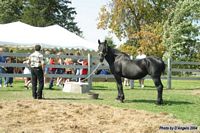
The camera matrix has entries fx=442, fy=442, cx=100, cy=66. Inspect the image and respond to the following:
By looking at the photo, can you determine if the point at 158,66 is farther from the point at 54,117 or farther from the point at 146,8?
the point at 146,8

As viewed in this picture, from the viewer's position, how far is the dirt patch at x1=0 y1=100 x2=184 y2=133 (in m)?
8.98

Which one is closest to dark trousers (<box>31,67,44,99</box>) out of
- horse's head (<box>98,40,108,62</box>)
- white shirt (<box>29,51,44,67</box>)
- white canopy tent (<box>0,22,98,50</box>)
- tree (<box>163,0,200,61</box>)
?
white shirt (<box>29,51,44,67</box>)

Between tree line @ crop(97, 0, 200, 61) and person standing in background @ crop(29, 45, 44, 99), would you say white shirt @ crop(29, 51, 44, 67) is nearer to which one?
person standing in background @ crop(29, 45, 44, 99)

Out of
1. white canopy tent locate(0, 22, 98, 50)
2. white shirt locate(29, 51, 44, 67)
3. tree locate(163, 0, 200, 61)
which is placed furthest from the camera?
tree locate(163, 0, 200, 61)

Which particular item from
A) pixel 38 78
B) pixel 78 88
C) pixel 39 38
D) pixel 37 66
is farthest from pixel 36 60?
pixel 39 38

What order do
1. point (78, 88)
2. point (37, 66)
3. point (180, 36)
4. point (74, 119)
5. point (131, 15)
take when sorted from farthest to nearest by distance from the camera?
point (131, 15), point (180, 36), point (78, 88), point (37, 66), point (74, 119)

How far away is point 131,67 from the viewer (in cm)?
1414

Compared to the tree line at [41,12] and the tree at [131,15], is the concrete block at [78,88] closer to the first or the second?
the tree at [131,15]

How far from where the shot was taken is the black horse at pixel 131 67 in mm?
13755

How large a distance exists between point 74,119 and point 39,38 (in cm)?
1883

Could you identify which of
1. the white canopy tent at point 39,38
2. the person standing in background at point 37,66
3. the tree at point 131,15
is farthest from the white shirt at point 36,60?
the tree at point 131,15

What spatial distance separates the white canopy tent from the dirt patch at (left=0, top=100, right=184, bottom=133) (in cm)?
1537

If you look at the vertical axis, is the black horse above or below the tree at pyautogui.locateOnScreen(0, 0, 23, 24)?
below

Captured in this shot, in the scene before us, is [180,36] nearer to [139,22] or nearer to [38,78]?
[139,22]
